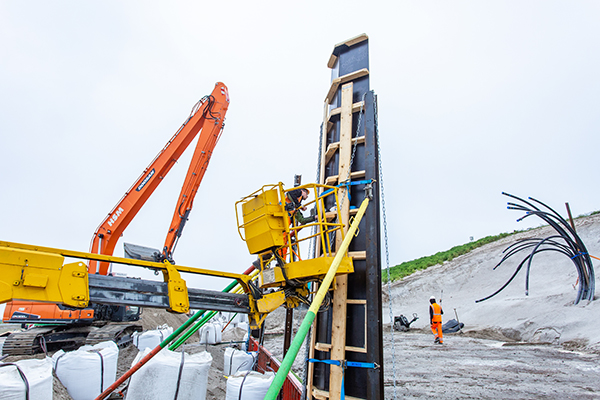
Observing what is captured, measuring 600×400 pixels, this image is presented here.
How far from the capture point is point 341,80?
585 cm

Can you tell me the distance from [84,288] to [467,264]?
27.1 m

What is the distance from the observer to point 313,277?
4.22 metres

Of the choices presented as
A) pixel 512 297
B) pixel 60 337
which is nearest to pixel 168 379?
pixel 60 337

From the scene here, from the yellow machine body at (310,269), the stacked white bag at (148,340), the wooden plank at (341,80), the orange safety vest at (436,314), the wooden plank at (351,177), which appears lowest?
the stacked white bag at (148,340)

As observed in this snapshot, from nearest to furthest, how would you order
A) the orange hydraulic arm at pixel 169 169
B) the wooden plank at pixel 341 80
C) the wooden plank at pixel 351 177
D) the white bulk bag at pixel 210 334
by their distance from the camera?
the wooden plank at pixel 351 177
the wooden plank at pixel 341 80
the orange hydraulic arm at pixel 169 169
the white bulk bag at pixel 210 334

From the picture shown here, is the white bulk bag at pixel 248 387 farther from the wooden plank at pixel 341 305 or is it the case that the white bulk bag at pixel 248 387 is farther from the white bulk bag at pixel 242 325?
the white bulk bag at pixel 242 325

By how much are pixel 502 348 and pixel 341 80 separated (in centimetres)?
910

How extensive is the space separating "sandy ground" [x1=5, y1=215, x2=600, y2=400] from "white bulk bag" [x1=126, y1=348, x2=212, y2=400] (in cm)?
169

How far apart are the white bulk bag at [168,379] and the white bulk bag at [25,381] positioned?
0.99 m

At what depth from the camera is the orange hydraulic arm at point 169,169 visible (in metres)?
10.3

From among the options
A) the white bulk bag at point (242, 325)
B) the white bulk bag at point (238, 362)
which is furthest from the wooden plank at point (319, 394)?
the white bulk bag at point (242, 325)

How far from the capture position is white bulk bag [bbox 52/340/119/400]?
5.68 metres

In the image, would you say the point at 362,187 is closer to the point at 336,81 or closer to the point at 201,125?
the point at 336,81

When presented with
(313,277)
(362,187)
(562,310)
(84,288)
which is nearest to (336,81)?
(362,187)
